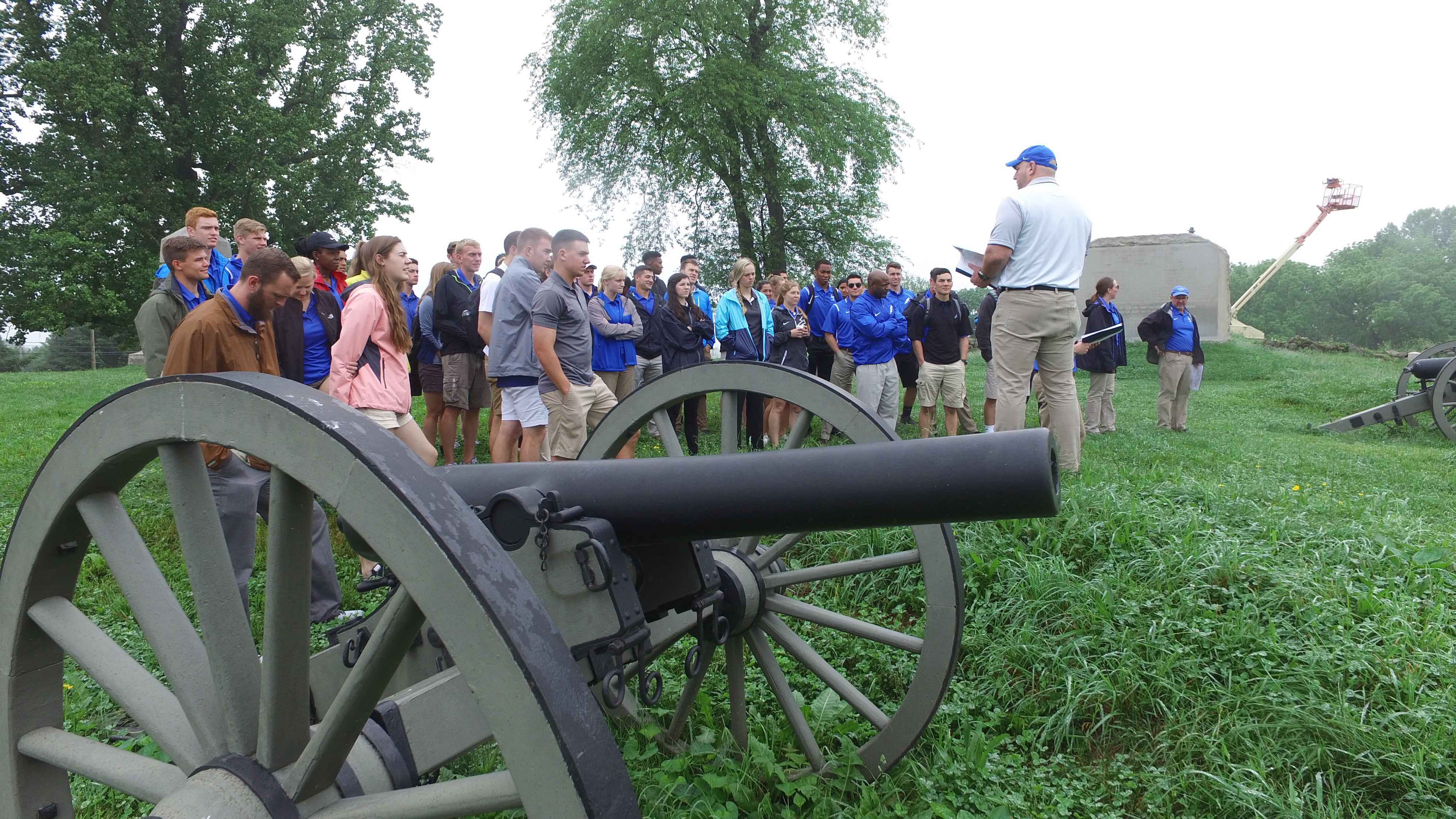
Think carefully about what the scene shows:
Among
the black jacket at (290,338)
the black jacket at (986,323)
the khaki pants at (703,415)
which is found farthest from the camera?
the black jacket at (986,323)

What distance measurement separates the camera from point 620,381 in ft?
24.0

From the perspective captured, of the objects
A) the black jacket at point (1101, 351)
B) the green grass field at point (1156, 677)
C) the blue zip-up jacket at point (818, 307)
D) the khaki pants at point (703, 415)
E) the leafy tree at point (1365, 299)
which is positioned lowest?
the green grass field at point (1156, 677)

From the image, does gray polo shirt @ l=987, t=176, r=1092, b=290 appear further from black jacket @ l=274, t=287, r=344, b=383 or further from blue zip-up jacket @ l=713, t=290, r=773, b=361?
black jacket @ l=274, t=287, r=344, b=383

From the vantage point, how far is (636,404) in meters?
2.96

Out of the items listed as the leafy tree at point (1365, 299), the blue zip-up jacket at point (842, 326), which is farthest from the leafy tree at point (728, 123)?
the leafy tree at point (1365, 299)

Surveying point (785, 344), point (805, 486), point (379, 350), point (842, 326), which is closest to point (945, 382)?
point (842, 326)

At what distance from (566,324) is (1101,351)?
6.52 m

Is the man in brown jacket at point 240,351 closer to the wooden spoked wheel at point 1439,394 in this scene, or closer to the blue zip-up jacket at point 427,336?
the blue zip-up jacket at point 427,336

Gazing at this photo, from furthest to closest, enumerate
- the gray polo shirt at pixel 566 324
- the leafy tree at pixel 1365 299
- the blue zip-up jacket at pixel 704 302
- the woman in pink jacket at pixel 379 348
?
1. the leafy tree at pixel 1365 299
2. the blue zip-up jacket at pixel 704 302
3. the gray polo shirt at pixel 566 324
4. the woman in pink jacket at pixel 379 348

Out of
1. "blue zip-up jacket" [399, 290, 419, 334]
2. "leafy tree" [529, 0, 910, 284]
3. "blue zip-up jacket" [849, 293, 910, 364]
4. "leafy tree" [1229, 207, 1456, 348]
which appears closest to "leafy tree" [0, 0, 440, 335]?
"leafy tree" [529, 0, 910, 284]

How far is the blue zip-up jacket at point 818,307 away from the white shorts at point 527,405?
4084 mm

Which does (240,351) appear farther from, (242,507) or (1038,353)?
(1038,353)

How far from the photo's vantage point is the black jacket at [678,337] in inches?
321

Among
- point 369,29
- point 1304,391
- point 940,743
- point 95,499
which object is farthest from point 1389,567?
point 369,29
